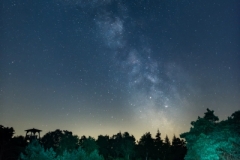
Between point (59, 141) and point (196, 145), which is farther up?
point (59, 141)

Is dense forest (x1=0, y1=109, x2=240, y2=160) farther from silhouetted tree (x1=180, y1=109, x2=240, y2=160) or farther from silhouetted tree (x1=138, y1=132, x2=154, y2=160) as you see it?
silhouetted tree (x1=138, y1=132, x2=154, y2=160)

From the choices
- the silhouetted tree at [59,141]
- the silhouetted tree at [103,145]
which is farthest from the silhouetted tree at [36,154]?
the silhouetted tree at [103,145]

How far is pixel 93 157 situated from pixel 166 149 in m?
60.1

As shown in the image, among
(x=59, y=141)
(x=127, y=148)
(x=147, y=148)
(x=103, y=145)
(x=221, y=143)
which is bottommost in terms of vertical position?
(x=221, y=143)

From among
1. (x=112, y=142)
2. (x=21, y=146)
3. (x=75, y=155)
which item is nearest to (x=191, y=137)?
(x=75, y=155)

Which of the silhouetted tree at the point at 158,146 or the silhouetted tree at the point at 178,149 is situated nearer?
the silhouetted tree at the point at 178,149

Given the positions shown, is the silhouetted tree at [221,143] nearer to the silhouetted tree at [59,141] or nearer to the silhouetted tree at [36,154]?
the silhouetted tree at [36,154]

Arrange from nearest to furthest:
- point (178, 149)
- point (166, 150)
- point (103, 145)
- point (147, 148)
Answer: point (178, 149) → point (166, 150) → point (147, 148) → point (103, 145)

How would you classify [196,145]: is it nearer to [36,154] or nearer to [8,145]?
[36,154]

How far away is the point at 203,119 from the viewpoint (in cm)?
4178

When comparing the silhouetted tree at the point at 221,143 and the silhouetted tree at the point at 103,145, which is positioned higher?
the silhouetted tree at the point at 103,145

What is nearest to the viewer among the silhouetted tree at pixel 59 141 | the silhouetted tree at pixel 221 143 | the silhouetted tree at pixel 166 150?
the silhouetted tree at pixel 221 143

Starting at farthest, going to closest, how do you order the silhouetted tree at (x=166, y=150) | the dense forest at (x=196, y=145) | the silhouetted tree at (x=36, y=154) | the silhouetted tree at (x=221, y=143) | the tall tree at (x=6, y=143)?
the silhouetted tree at (x=166, y=150) → the tall tree at (x=6, y=143) → the silhouetted tree at (x=221, y=143) → the dense forest at (x=196, y=145) → the silhouetted tree at (x=36, y=154)

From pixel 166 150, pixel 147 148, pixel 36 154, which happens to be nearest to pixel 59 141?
pixel 147 148
